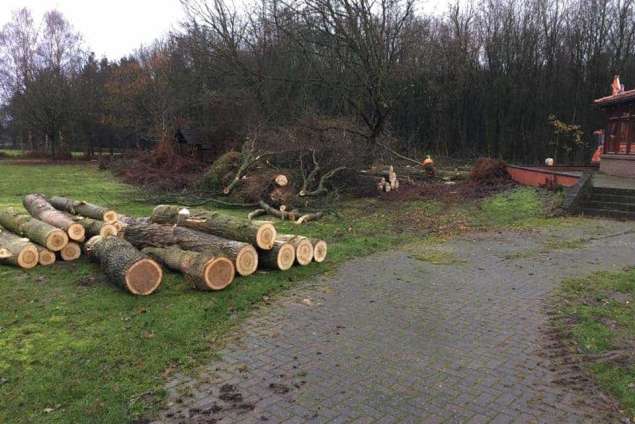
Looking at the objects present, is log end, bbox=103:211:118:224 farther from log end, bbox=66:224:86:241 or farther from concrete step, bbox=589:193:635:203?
concrete step, bbox=589:193:635:203

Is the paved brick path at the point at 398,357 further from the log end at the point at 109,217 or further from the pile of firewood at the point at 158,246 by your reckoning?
the log end at the point at 109,217

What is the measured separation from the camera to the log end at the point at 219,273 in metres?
6.66

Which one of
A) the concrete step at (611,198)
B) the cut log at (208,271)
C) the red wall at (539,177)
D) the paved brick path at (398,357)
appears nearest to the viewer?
the paved brick path at (398,357)

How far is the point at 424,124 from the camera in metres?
34.4

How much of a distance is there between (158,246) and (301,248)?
7.72 ft

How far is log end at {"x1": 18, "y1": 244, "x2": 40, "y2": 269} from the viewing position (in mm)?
8031

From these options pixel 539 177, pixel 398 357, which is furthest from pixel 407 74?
pixel 398 357

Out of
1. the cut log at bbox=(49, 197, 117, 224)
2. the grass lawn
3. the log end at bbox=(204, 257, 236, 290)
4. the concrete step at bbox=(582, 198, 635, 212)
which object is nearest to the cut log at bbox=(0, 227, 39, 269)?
the grass lawn

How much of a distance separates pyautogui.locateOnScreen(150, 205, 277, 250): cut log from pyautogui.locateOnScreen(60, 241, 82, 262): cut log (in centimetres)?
172

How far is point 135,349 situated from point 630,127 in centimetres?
1934

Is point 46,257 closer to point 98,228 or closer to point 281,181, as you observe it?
point 98,228

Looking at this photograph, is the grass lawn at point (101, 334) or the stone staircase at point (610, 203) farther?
the stone staircase at point (610, 203)

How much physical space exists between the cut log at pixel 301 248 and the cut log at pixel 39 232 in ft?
12.2

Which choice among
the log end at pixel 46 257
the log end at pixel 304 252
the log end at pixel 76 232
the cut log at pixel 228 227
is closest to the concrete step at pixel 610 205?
the log end at pixel 304 252
